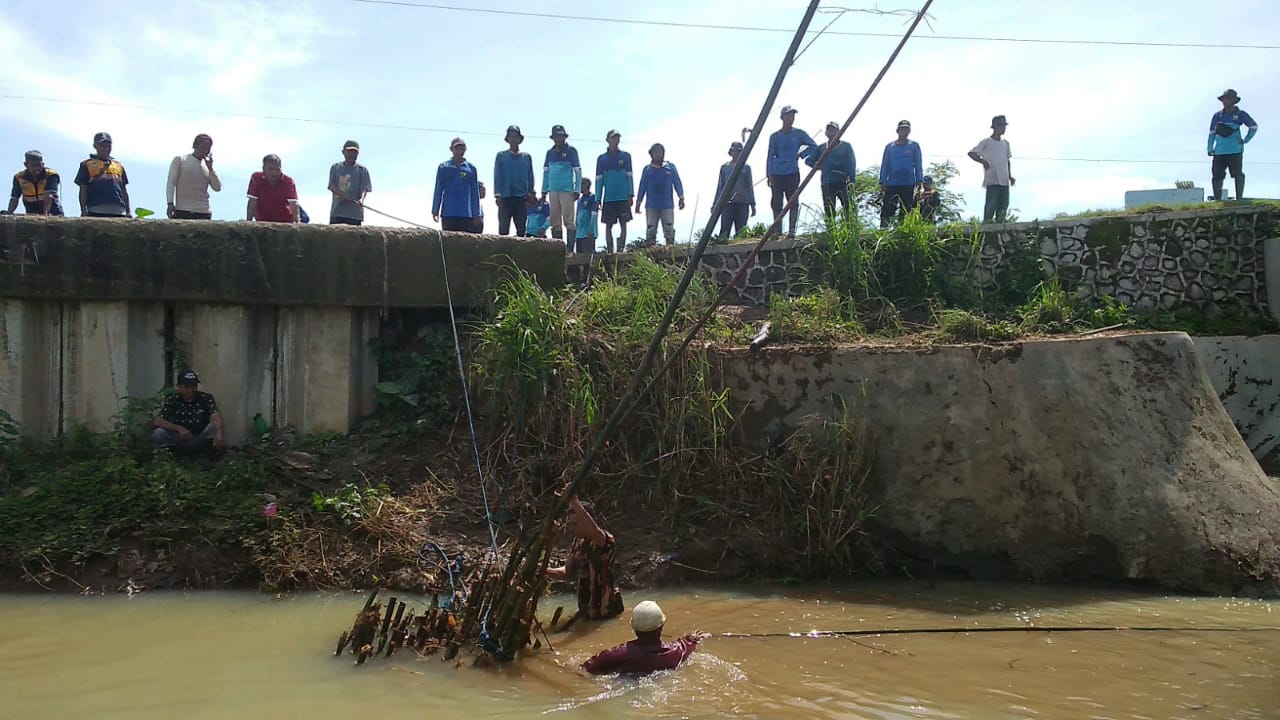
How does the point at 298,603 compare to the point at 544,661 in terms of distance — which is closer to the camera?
the point at 544,661

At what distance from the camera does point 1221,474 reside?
7090mm

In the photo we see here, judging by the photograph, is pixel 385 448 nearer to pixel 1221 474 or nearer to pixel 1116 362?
pixel 1116 362

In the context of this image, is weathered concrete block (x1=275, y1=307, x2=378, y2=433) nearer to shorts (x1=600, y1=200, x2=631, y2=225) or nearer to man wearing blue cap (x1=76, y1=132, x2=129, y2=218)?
man wearing blue cap (x1=76, y1=132, x2=129, y2=218)

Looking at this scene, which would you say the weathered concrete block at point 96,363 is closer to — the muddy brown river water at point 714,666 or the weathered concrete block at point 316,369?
the weathered concrete block at point 316,369

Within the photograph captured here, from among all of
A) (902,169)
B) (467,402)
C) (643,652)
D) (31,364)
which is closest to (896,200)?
(902,169)

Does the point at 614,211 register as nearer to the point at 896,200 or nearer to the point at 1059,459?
the point at 896,200

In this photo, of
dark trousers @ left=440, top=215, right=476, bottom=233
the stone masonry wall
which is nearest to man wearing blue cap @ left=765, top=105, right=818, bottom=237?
the stone masonry wall

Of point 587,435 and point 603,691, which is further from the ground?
point 587,435

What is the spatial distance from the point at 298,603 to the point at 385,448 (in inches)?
78.1

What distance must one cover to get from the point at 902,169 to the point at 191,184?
23.7 feet

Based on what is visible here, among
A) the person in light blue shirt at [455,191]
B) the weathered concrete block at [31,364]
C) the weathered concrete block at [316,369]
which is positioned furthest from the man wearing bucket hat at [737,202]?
the weathered concrete block at [31,364]

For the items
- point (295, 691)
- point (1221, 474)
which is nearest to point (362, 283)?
point (295, 691)

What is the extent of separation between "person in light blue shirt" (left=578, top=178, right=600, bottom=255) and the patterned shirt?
4781mm

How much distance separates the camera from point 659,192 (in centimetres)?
1111
